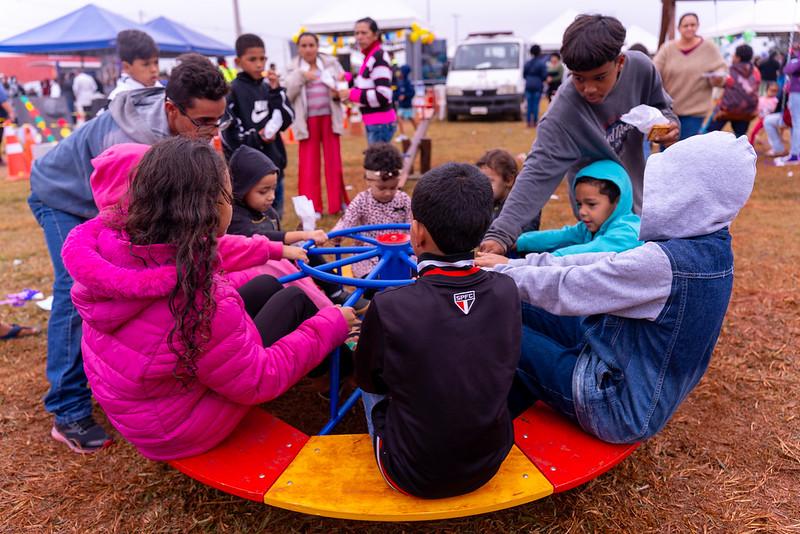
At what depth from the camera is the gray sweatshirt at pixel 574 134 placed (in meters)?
3.20

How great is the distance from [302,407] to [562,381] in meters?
1.60

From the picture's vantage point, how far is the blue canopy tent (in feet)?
70.1

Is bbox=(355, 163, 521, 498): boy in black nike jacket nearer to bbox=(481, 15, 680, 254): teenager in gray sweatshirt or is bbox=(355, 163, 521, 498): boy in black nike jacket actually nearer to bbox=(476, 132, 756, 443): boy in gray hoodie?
bbox=(476, 132, 756, 443): boy in gray hoodie

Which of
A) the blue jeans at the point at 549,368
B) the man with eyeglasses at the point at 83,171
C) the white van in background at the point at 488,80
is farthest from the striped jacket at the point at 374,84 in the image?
the white van in background at the point at 488,80

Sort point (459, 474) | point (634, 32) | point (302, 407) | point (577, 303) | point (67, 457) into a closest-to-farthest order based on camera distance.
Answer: point (459, 474) → point (577, 303) → point (67, 457) → point (302, 407) → point (634, 32)

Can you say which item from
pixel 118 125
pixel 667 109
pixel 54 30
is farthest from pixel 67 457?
pixel 54 30

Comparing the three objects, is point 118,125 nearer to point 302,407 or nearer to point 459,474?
point 302,407

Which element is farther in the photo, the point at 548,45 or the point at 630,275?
the point at 548,45

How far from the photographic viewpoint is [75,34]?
58.3 ft

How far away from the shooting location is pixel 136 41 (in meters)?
4.07

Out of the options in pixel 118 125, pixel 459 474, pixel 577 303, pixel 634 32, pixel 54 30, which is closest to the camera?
pixel 459 474

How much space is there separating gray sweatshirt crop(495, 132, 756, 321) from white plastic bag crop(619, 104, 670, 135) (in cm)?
109

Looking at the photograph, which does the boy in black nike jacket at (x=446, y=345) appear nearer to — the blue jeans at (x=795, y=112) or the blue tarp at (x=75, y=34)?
the blue jeans at (x=795, y=112)

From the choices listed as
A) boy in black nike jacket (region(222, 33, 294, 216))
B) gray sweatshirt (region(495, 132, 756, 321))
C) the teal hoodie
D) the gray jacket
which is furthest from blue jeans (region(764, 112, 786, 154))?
gray sweatshirt (region(495, 132, 756, 321))
